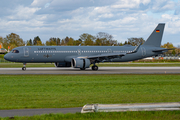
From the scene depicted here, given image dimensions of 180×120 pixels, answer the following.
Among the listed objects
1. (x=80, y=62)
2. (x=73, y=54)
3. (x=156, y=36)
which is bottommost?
(x=80, y=62)

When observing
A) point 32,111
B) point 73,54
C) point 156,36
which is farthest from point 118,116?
point 156,36

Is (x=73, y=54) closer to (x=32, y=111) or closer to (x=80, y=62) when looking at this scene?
A: (x=80, y=62)

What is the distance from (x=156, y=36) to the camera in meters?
45.3

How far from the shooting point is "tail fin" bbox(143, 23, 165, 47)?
45.0 metres

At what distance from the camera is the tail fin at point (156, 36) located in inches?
1770

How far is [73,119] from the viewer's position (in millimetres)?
8977

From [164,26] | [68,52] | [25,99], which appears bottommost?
[25,99]

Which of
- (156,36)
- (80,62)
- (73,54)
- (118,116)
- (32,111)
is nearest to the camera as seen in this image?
(118,116)

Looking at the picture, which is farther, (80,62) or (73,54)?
(73,54)

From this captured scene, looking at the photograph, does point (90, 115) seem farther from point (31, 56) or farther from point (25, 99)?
point (31, 56)

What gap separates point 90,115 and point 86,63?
28.0m

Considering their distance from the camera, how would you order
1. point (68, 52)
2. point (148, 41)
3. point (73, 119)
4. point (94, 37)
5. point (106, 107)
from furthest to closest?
point (94, 37), point (148, 41), point (68, 52), point (106, 107), point (73, 119)

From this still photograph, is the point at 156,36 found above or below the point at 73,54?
above

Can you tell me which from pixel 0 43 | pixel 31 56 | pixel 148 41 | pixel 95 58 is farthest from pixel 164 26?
pixel 0 43
